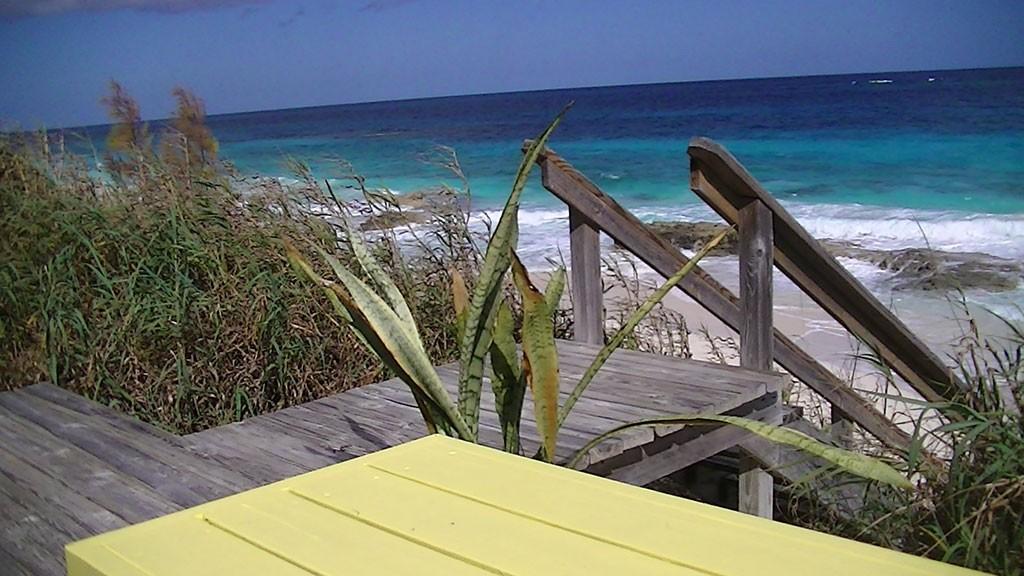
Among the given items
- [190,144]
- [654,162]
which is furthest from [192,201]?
[654,162]

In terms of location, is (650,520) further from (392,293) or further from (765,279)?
(765,279)

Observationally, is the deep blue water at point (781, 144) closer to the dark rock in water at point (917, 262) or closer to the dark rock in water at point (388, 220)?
the dark rock in water at point (917, 262)

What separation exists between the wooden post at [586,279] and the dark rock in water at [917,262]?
6437 mm

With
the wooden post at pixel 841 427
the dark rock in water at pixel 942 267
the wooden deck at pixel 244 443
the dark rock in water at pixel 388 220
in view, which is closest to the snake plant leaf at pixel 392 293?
the wooden deck at pixel 244 443

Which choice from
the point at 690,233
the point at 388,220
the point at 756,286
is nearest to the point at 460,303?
the point at 756,286

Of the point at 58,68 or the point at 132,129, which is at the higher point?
the point at 58,68

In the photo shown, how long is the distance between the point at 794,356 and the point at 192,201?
287cm

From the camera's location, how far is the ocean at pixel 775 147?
17.1 meters

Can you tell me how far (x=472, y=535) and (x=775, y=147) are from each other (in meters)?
27.3

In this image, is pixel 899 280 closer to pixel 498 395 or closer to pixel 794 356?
pixel 794 356

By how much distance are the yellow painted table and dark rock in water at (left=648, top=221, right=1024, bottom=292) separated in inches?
365

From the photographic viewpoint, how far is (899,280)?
11.6m

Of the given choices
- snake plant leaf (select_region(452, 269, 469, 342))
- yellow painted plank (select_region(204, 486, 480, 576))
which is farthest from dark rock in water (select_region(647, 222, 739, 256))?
yellow painted plank (select_region(204, 486, 480, 576))

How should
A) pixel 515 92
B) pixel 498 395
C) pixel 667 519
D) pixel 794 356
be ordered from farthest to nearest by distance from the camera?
pixel 515 92 < pixel 794 356 < pixel 498 395 < pixel 667 519
